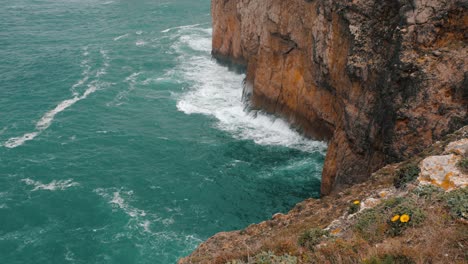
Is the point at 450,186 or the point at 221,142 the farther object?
the point at 221,142

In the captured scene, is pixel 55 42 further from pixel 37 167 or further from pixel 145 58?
pixel 37 167

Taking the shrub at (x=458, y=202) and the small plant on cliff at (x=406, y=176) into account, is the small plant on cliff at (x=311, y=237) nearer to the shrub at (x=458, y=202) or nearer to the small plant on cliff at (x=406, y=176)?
the shrub at (x=458, y=202)

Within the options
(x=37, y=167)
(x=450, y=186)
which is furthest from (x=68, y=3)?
(x=450, y=186)

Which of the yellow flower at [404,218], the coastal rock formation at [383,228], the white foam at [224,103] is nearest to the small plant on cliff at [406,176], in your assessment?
Answer: the coastal rock formation at [383,228]

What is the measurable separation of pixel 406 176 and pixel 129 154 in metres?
38.2

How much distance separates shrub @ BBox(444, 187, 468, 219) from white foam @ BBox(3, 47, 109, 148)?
171 ft

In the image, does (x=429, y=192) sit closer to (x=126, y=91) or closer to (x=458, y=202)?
(x=458, y=202)

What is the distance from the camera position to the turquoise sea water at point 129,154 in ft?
139

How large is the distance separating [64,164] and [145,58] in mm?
37261

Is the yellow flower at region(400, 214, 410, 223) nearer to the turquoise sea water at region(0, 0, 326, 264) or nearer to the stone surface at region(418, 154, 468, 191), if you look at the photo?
the stone surface at region(418, 154, 468, 191)

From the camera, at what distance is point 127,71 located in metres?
79.8

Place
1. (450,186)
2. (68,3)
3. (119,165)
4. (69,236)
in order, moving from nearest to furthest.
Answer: (450,186) < (69,236) < (119,165) < (68,3)

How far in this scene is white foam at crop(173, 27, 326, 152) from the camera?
57.3 meters

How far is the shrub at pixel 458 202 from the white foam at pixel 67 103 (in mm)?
52046
